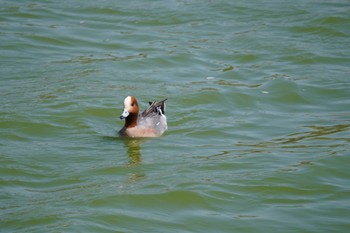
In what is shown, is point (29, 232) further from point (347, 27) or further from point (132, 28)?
point (347, 27)

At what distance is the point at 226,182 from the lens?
9.97m

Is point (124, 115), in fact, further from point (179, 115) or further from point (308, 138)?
point (308, 138)

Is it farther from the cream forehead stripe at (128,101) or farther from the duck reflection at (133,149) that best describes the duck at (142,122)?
the duck reflection at (133,149)

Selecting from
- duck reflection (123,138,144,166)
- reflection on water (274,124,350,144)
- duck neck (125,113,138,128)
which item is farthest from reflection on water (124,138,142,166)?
reflection on water (274,124,350,144)

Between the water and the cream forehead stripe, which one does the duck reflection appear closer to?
the water

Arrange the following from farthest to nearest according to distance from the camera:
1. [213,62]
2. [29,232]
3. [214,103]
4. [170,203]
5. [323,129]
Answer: [213,62]
[214,103]
[323,129]
[170,203]
[29,232]

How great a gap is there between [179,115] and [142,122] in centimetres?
101

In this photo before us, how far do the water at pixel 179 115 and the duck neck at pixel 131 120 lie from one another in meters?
0.34

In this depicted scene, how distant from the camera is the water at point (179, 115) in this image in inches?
357

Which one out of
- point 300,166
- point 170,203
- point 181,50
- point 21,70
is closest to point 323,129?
point 300,166

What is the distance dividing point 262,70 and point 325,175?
17.4ft

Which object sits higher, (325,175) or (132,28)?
(132,28)

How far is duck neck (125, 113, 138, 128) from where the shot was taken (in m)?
11.9

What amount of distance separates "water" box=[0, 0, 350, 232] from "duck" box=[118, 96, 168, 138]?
9.1 inches
